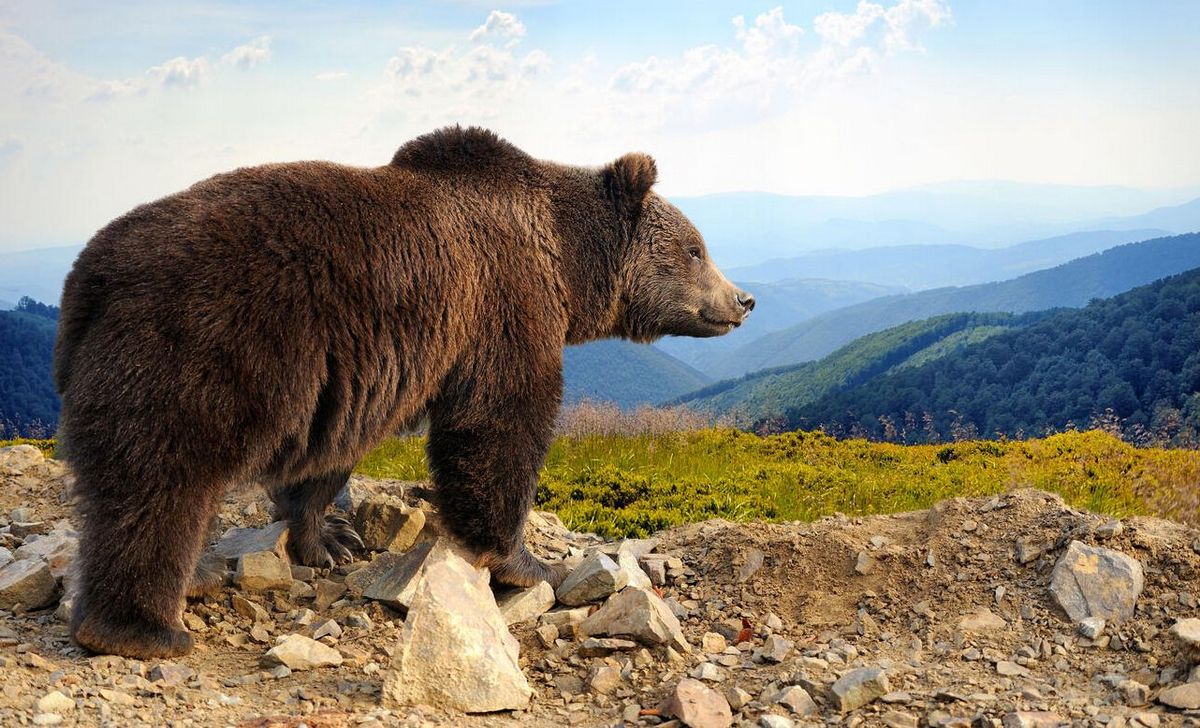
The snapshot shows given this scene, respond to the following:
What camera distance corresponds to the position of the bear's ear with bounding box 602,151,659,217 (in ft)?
23.4

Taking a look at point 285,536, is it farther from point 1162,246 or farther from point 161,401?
point 1162,246

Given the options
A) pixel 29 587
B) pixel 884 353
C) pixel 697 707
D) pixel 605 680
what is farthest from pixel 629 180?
pixel 884 353

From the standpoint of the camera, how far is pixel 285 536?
7109 mm

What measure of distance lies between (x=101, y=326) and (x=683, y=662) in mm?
3665

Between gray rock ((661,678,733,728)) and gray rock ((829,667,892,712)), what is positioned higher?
gray rock ((829,667,892,712))

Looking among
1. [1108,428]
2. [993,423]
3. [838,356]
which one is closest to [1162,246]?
[838,356]

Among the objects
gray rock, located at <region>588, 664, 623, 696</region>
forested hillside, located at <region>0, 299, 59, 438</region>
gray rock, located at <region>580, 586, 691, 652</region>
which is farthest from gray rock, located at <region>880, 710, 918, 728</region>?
forested hillside, located at <region>0, 299, 59, 438</region>

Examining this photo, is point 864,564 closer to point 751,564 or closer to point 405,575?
point 751,564

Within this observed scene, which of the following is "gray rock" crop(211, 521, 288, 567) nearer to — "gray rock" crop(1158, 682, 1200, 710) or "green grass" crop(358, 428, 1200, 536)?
"green grass" crop(358, 428, 1200, 536)

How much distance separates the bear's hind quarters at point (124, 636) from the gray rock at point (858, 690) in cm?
358

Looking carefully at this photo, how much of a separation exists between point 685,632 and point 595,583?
2.15 ft

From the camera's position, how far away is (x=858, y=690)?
5082 millimetres

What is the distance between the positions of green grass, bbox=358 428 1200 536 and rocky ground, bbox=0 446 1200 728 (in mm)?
1611

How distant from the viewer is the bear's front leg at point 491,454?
6.15m
